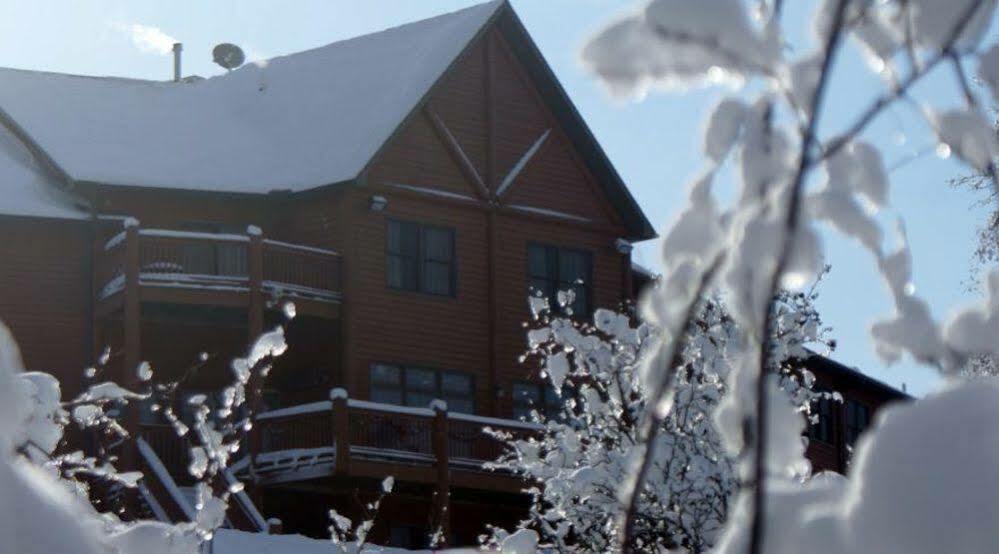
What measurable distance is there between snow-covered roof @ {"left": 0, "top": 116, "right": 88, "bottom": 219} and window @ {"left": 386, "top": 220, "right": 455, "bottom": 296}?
190 inches

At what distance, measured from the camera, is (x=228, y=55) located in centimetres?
3400

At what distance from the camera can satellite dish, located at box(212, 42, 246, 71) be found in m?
33.9

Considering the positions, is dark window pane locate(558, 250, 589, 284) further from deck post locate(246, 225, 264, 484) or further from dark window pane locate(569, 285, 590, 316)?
deck post locate(246, 225, 264, 484)

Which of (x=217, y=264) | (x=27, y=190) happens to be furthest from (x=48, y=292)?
(x=217, y=264)

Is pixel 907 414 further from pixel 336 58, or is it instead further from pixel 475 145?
pixel 336 58

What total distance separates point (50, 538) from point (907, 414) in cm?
94

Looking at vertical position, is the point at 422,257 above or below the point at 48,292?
above

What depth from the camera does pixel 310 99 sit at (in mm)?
30719

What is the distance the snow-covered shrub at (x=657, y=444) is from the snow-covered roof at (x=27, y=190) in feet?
34.7

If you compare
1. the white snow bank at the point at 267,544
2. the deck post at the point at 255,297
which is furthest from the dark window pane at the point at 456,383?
the white snow bank at the point at 267,544

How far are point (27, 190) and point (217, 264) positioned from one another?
341 centimetres

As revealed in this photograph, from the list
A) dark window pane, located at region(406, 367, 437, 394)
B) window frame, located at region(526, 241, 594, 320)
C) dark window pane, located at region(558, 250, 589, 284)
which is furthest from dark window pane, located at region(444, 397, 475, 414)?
dark window pane, located at region(558, 250, 589, 284)

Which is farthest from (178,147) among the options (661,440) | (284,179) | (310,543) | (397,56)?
(661,440)

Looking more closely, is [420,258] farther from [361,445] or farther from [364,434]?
[361,445]
